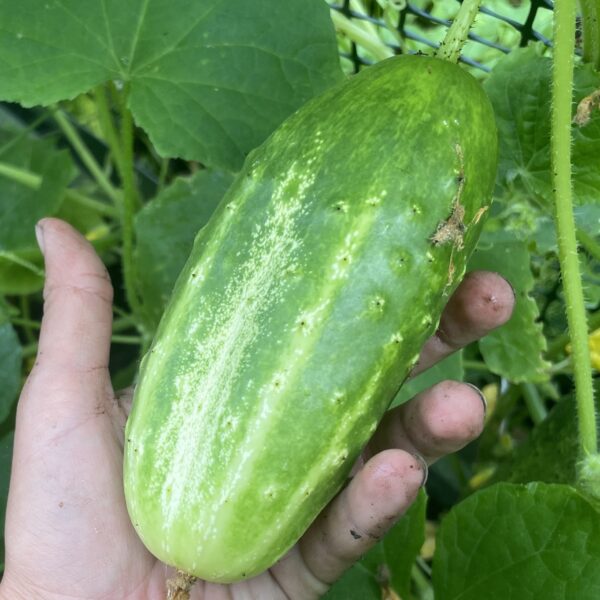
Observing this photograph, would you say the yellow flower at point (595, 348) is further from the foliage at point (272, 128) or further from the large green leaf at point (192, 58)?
the large green leaf at point (192, 58)

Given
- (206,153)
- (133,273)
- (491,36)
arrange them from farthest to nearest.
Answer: (491,36) → (133,273) → (206,153)

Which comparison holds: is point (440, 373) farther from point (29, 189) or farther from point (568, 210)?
point (29, 189)

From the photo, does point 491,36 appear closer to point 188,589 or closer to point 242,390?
point 242,390

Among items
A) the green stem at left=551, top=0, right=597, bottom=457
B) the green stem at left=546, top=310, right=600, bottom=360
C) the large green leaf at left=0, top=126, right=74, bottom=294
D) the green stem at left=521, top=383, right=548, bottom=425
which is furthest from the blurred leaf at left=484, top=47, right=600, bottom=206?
the large green leaf at left=0, top=126, right=74, bottom=294

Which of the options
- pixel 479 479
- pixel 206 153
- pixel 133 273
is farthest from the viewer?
pixel 479 479

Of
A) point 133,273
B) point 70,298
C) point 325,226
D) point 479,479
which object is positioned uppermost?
point 325,226

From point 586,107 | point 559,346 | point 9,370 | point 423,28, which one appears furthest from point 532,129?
point 9,370

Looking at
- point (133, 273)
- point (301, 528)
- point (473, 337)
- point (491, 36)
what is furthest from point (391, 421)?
point (491, 36)

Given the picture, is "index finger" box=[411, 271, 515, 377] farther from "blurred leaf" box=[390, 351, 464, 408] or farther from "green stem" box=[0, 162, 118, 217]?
"green stem" box=[0, 162, 118, 217]
